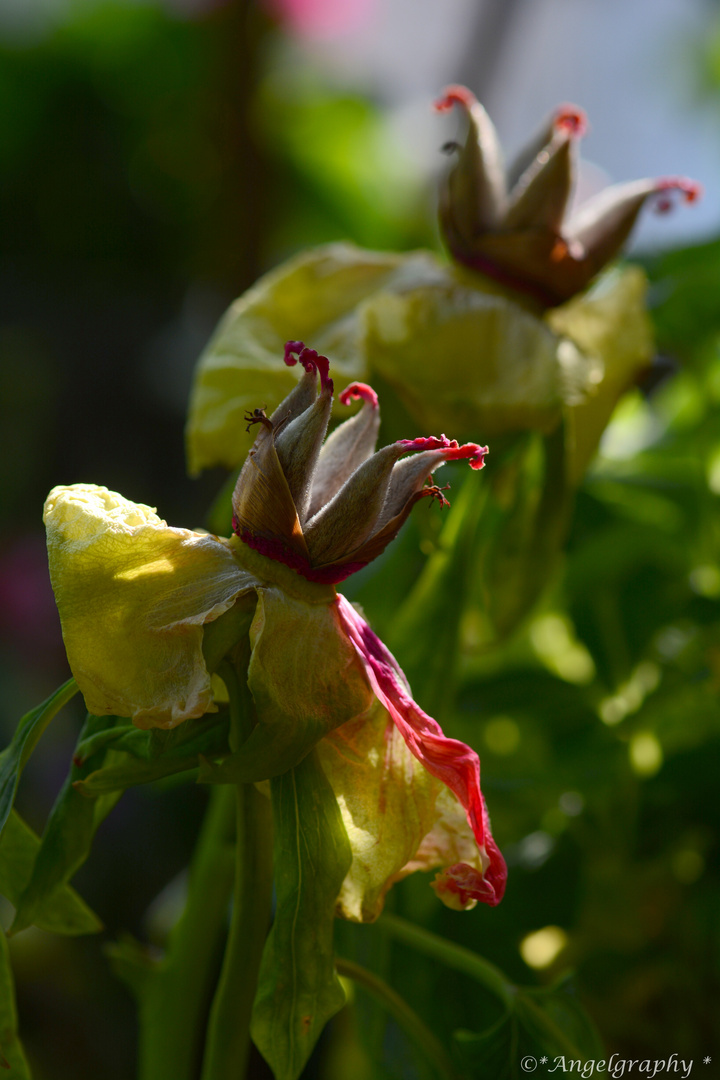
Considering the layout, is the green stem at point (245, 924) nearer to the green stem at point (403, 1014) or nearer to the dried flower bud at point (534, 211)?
the green stem at point (403, 1014)

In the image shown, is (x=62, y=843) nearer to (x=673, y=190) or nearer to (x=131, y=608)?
(x=131, y=608)

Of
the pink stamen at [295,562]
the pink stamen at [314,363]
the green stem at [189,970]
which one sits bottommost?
the green stem at [189,970]

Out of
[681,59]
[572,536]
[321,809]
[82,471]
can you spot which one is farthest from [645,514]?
[681,59]

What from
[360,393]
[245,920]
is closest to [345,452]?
[360,393]

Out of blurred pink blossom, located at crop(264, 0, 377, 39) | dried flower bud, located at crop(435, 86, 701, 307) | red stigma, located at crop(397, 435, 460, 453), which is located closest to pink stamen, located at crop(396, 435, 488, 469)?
red stigma, located at crop(397, 435, 460, 453)

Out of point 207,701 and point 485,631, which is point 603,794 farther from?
point 207,701

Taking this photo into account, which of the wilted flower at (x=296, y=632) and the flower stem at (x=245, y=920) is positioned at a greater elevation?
the wilted flower at (x=296, y=632)

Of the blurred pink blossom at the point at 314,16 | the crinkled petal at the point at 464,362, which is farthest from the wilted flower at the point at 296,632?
the blurred pink blossom at the point at 314,16
